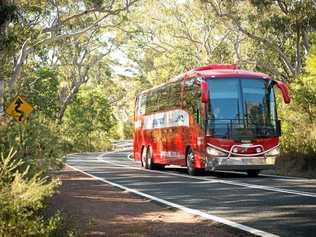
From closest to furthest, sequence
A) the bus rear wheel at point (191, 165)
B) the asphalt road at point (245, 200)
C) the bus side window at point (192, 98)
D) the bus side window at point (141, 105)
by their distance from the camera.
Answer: the asphalt road at point (245, 200) < the bus side window at point (192, 98) < the bus rear wheel at point (191, 165) < the bus side window at point (141, 105)

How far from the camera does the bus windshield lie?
1961cm

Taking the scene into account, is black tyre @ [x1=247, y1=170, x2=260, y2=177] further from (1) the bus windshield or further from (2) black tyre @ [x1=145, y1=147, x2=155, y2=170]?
(2) black tyre @ [x1=145, y1=147, x2=155, y2=170]

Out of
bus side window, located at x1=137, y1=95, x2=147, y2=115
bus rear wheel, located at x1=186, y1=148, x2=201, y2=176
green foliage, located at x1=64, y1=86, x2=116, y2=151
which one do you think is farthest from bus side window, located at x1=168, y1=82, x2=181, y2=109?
green foliage, located at x1=64, y1=86, x2=116, y2=151

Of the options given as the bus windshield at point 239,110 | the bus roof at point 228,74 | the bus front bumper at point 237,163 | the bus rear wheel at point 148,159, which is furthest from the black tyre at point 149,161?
the bus windshield at point 239,110

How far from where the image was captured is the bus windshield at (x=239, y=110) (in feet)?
64.3

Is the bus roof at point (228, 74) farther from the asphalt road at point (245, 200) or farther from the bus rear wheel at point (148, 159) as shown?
the bus rear wheel at point (148, 159)

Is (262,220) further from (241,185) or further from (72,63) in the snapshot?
(72,63)

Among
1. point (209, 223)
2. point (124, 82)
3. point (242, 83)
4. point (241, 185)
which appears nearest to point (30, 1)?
point (242, 83)

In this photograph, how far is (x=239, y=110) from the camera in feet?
64.6

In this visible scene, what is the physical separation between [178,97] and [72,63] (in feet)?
105

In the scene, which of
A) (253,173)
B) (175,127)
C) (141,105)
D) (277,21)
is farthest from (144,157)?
(277,21)

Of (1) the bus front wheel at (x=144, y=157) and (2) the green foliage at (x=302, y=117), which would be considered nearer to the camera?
(2) the green foliage at (x=302, y=117)

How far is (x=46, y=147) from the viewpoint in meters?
11.2

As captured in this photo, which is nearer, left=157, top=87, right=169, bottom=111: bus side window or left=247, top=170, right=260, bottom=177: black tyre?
left=247, top=170, right=260, bottom=177: black tyre
